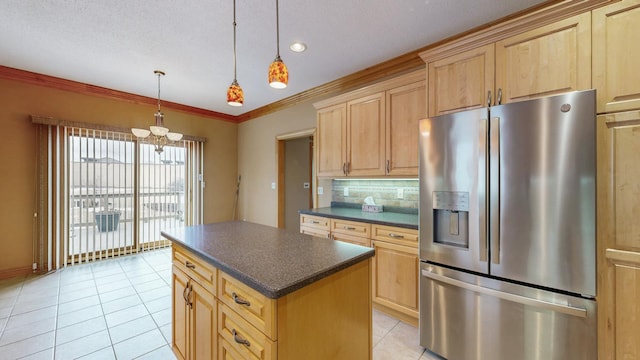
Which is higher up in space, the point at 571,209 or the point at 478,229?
the point at 571,209

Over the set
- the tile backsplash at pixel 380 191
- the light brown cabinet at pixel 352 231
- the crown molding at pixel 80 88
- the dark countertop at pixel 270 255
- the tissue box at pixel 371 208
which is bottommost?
the light brown cabinet at pixel 352 231

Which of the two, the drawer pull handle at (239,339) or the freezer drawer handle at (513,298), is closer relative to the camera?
the drawer pull handle at (239,339)

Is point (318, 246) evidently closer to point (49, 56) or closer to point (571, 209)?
point (571, 209)

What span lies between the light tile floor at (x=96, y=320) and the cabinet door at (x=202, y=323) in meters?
0.72

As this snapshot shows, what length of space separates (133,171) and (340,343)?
175 inches

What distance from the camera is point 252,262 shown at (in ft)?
3.85

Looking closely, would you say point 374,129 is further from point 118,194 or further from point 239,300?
point 118,194

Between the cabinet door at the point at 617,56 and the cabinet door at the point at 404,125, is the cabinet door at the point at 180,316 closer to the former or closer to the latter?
the cabinet door at the point at 404,125

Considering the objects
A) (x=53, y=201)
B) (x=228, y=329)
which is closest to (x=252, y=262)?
(x=228, y=329)

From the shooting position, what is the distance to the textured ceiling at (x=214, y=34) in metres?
2.02

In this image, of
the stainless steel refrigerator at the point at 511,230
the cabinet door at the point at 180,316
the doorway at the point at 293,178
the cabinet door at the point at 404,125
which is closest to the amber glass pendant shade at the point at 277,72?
the stainless steel refrigerator at the point at 511,230

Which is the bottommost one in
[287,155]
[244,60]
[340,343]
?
[340,343]

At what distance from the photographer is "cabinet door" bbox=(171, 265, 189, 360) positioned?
1.59m

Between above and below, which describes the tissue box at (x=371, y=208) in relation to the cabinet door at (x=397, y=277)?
above
